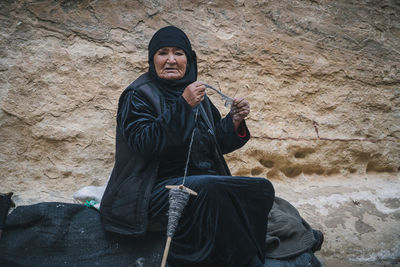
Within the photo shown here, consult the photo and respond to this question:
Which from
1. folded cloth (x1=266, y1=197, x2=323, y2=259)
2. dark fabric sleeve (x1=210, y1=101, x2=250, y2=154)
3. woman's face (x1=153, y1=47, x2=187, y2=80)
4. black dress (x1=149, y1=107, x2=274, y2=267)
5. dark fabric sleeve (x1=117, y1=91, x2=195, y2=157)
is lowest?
folded cloth (x1=266, y1=197, x2=323, y2=259)

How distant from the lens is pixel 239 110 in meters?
2.59

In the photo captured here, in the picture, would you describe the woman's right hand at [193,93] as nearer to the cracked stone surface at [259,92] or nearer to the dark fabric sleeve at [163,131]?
the dark fabric sleeve at [163,131]

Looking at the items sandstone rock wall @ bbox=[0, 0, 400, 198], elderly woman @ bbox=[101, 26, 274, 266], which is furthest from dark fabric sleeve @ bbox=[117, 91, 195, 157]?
sandstone rock wall @ bbox=[0, 0, 400, 198]

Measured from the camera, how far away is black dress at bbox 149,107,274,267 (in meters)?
2.02

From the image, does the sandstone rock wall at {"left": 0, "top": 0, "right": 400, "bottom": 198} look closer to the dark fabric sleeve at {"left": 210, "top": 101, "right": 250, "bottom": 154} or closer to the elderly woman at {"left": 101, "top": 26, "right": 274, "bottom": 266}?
the dark fabric sleeve at {"left": 210, "top": 101, "right": 250, "bottom": 154}

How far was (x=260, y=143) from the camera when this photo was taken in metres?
3.71

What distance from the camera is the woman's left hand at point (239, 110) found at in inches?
99.9

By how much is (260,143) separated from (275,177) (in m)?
0.41

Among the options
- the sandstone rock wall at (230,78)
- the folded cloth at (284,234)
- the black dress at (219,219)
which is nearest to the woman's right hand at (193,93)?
the black dress at (219,219)

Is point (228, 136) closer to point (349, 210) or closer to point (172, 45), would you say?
point (172, 45)

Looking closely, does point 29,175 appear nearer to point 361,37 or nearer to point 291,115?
point 291,115

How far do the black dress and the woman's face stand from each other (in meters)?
0.71

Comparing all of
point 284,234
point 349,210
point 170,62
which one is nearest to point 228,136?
point 170,62

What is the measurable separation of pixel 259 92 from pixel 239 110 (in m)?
1.23
